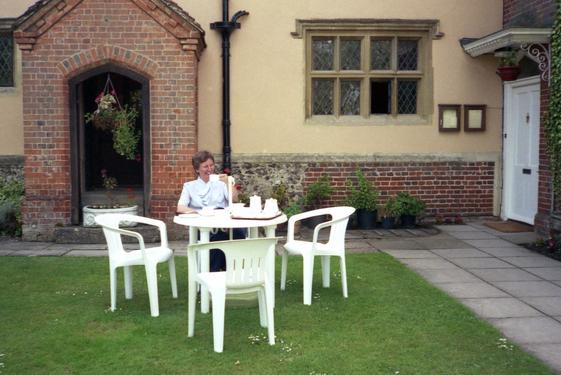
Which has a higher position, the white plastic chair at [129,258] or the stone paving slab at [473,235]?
the white plastic chair at [129,258]

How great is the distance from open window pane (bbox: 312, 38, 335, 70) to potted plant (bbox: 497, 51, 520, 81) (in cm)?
274

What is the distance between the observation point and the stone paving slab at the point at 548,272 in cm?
710

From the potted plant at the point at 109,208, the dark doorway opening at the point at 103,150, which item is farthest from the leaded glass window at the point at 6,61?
the potted plant at the point at 109,208

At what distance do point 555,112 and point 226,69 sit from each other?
502cm

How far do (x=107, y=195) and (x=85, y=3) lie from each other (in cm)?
288

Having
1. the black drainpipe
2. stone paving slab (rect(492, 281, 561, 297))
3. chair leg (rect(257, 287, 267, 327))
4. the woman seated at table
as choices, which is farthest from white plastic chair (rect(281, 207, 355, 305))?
the black drainpipe

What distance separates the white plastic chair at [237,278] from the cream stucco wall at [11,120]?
6768 mm

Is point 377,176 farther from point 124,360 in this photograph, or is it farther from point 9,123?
point 124,360

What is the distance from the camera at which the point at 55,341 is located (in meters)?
4.95

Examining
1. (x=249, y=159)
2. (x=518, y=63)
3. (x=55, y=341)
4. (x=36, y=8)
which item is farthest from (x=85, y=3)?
(x=518, y=63)

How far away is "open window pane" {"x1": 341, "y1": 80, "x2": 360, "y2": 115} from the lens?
11.0 m

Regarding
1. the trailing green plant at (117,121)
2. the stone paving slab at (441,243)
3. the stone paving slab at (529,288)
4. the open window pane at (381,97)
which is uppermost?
the open window pane at (381,97)

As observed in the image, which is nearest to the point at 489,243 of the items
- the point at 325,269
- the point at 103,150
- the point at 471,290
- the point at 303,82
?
the point at 471,290

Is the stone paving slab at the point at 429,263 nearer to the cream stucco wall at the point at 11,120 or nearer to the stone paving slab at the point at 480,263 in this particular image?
the stone paving slab at the point at 480,263
